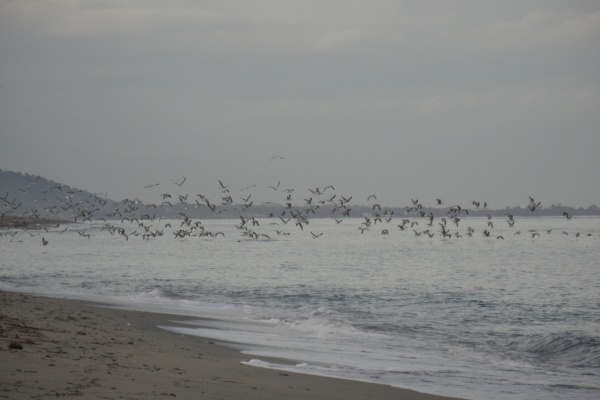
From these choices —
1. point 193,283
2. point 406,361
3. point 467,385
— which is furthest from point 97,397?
point 193,283

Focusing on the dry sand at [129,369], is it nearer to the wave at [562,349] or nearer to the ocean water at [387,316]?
the ocean water at [387,316]

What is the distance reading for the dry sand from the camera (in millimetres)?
9227

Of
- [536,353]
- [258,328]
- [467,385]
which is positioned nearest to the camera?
[467,385]

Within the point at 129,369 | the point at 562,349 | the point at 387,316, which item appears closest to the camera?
the point at 129,369

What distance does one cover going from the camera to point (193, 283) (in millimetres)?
40000

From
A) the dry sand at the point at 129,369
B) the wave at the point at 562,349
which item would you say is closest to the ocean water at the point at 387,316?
the wave at the point at 562,349

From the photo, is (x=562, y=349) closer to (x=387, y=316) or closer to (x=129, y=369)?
(x=387, y=316)

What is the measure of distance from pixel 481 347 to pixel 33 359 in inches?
499

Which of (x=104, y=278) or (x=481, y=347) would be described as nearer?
(x=481, y=347)

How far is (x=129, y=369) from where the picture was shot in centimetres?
1102

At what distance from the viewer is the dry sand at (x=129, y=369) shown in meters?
9.23

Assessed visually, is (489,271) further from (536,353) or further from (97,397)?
(97,397)

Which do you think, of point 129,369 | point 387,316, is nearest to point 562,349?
point 387,316

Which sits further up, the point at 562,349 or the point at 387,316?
the point at 562,349
